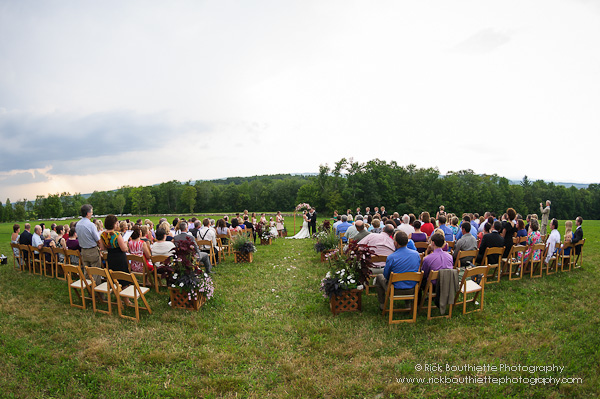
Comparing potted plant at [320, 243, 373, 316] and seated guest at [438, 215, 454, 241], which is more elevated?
seated guest at [438, 215, 454, 241]

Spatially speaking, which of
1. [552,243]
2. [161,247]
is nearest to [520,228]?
[552,243]

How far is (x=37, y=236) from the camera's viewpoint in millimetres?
10039

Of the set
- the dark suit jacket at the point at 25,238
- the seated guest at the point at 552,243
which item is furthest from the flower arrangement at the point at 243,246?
the seated guest at the point at 552,243

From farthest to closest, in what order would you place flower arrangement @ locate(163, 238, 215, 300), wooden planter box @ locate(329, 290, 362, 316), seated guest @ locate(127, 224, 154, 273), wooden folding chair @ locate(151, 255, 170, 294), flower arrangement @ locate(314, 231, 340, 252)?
1. flower arrangement @ locate(314, 231, 340, 252)
2. seated guest @ locate(127, 224, 154, 273)
3. wooden folding chair @ locate(151, 255, 170, 294)
4. flower arrangement @ locate(163, 238, 215, 300)
5. wooden planter box @ locate(329, 290, 362, 316)

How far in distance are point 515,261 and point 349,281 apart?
5.34 metres

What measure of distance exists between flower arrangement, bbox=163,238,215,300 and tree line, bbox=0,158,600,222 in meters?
49.9

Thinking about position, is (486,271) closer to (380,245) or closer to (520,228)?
(380,245)

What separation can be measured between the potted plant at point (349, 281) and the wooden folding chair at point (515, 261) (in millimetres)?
4323

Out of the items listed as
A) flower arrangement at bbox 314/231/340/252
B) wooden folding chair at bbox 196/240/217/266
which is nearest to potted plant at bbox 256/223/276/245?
flower arrangement at bbox 314/231/340/252

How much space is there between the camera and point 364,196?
186 feet

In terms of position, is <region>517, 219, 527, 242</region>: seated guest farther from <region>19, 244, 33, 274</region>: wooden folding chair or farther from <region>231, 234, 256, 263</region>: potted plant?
<region>19, 244, 33, 274</region>: wooden folding chair

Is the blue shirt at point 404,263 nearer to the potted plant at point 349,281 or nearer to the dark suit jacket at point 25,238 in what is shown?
the potted plant at point 349,281

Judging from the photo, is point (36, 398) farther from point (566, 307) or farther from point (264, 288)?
point (566, 307)

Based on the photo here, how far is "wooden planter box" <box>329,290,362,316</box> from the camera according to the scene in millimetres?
5969
